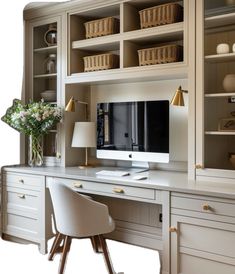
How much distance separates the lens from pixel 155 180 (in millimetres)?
2764

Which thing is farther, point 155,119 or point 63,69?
point 63,69

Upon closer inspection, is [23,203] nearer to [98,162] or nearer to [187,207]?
[98,162]

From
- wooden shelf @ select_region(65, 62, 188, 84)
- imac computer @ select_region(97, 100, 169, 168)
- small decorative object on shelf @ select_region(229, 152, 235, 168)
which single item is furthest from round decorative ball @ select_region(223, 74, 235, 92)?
imac computer @ select_region(97, 100, 169, 168)

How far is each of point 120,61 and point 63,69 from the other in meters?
0.69

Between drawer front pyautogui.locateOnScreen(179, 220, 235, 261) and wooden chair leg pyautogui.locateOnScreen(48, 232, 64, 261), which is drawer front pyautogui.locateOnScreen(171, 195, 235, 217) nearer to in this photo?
drawer front pyautogui.locateOnScreen(179, 220, 235, 261)

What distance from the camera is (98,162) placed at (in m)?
3.81

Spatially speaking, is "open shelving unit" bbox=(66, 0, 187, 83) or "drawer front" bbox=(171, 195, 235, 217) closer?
"drawer front" bbox=(171, 195, 235, 217)

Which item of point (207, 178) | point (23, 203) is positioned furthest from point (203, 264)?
point (23, 203)

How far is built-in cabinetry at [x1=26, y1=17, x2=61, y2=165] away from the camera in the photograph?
3.74 metres

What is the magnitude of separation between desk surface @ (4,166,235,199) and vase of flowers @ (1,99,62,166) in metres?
0.35

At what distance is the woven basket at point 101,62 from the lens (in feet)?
→ 10.9

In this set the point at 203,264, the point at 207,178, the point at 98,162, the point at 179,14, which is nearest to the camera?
the point at 203,264

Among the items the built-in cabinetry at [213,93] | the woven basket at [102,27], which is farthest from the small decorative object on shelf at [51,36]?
the built-in cabinetry at [213,93]

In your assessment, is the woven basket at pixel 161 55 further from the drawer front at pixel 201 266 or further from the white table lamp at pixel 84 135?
the drawer front at pixel 201 266
